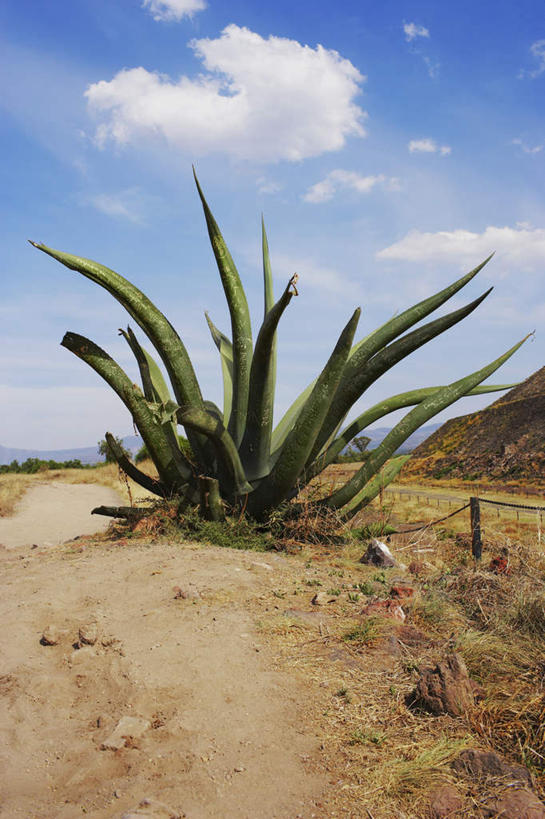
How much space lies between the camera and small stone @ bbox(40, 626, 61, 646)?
350 centimetres

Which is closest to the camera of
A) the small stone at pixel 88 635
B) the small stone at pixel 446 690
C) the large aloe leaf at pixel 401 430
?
the small stone at pixel 446 690

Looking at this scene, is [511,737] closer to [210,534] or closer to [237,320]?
[210,534]

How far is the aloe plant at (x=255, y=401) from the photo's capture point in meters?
5.40

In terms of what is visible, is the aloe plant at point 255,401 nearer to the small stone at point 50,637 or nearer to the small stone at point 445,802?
the small stone at point 50,637

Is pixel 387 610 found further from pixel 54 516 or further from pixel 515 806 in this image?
pixel 54 516

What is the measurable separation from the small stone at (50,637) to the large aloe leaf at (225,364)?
3259 millimetres

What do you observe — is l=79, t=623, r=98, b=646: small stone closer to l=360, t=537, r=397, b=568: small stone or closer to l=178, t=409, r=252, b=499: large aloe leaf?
l=178, t=409, r=252, b=499: large aloe leaf

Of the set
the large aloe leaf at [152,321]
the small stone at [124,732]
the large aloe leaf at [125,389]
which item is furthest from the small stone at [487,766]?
the large aloe leaf at [152,321]

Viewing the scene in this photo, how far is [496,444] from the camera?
23219mm

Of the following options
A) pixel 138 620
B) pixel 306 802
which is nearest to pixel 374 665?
pixel 306 802

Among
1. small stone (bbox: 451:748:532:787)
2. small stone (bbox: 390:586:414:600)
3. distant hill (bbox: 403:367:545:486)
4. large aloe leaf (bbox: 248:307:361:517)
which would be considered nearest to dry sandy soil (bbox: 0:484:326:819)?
small stone (bbox: 451:748:532:787)

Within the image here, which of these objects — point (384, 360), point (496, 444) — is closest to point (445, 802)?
point (384, 360)

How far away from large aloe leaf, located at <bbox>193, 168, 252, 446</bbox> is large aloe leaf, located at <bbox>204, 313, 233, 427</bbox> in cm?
31

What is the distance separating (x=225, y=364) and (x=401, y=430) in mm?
2449
